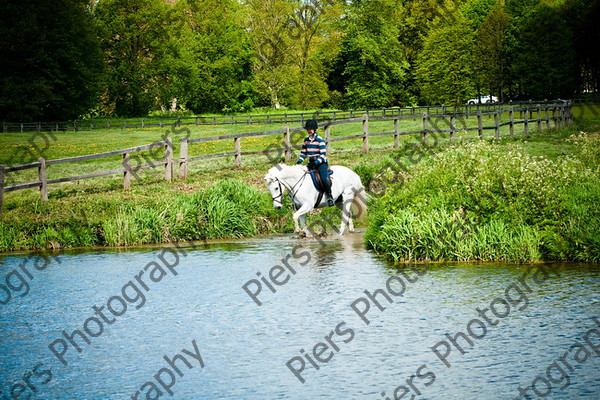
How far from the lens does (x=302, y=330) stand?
10.2 metres

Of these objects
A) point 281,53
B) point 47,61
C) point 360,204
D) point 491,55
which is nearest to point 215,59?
point 281,53

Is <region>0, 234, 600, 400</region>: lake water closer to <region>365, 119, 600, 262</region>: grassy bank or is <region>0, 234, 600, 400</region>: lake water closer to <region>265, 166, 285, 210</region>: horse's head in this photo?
<region>365, 119, 600, 262</region>: grassy bank

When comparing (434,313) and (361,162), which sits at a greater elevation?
(361,162)

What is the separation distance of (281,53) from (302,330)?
9047cm

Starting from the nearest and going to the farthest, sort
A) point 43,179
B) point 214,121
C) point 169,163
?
1. point 43,179
2. point 169,163
3. point 214,121

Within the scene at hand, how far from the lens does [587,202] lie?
1422 cm

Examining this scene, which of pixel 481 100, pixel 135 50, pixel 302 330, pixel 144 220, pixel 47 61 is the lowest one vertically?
pixel 302 330

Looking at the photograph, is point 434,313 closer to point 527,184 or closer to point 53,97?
point 527,184

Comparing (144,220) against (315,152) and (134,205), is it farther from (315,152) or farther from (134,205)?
(315,152)

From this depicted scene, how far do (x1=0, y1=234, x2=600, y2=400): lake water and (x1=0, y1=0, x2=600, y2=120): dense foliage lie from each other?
53.5 metres

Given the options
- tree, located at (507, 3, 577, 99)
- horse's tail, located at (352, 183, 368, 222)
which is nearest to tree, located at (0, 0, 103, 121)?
tree, located at (507, 3, 577, 99)

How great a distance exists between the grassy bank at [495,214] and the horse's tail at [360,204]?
284 centimetres

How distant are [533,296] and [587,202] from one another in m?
3.74

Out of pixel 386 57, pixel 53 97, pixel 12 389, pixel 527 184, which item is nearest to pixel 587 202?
pixel 527 184
